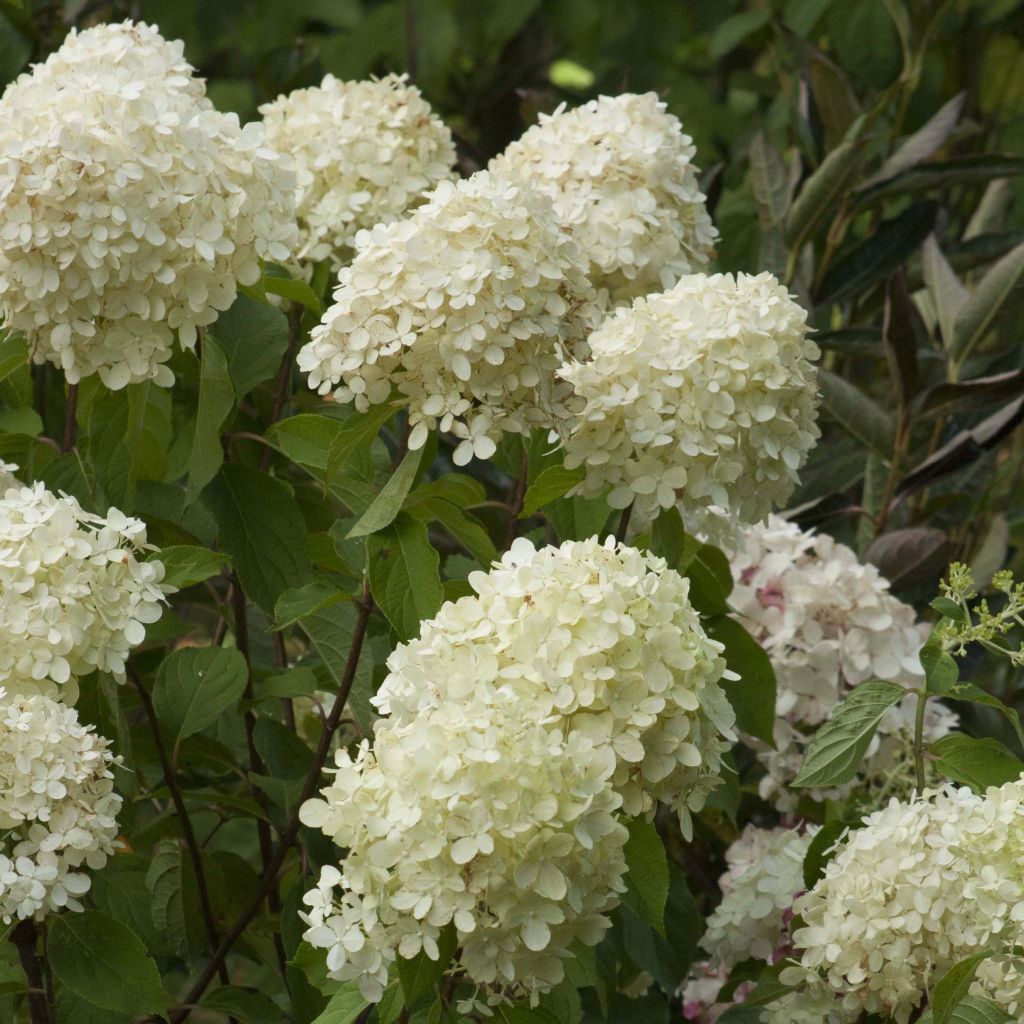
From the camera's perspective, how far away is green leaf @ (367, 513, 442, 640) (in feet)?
3.18

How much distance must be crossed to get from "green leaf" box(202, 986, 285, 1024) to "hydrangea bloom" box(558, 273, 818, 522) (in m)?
0.43

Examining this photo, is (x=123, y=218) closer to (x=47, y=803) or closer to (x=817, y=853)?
(x=47, y=803)

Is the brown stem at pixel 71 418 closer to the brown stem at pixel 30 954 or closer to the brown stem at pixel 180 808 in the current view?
the brown stem at pixel 180 808

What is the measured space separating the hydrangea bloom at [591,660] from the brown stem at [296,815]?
21cm

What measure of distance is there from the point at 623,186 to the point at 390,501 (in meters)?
0.37

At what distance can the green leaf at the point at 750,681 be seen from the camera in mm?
1165

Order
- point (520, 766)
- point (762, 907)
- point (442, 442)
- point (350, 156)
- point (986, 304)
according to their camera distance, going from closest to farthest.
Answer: point (520, 766), point (762, 907), point (350, 156), point (442, 442), point (986, 304)

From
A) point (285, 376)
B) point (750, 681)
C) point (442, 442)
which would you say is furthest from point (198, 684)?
point (442, 442)

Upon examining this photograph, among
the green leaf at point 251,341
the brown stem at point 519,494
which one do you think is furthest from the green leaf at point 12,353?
the brown stem at point 519,494

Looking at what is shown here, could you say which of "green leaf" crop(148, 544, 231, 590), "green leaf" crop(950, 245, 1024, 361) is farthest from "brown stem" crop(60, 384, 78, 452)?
"green leaf" crop(950, 245, 1024, 361)

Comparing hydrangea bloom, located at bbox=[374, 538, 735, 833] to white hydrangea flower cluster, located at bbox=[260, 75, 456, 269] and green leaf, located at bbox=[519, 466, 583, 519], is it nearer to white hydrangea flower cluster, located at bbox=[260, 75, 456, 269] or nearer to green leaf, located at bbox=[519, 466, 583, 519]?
green leaf, located at bbox=[519, 466, 583, 519]

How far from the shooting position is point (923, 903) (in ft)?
3.01

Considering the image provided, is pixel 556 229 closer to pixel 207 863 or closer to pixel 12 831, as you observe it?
pixel 12 831

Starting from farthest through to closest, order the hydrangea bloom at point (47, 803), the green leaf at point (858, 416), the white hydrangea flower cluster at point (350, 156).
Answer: the green leaf at point (858, 416) < the white hydrangea flower cluster at point (350, 156) < the hydrangea bloom at point (47, 803)
